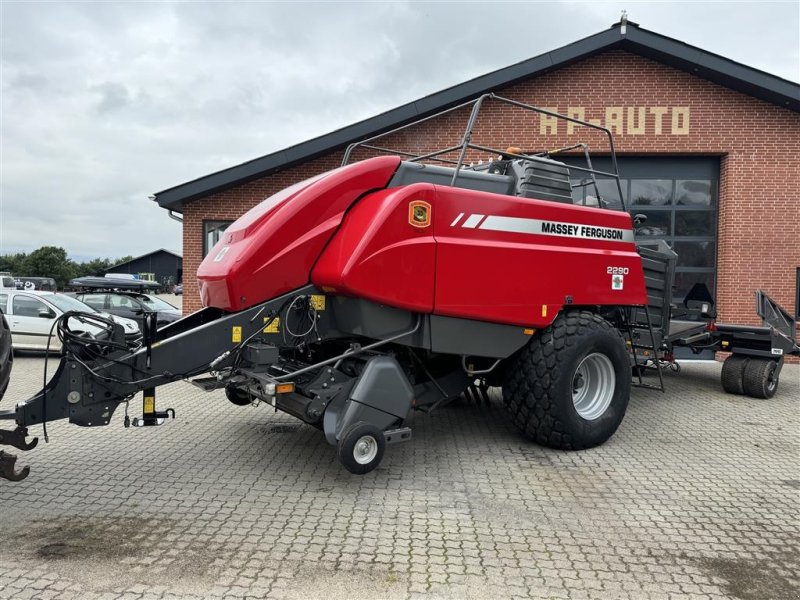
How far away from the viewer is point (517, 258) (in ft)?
15.9

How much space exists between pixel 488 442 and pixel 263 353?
246 cm

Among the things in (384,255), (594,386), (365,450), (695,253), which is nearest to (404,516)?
(365,450)

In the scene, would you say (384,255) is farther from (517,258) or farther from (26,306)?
(26,306)

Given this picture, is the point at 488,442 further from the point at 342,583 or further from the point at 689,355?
the point at 689,355

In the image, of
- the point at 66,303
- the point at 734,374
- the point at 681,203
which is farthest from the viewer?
the point at 66,303

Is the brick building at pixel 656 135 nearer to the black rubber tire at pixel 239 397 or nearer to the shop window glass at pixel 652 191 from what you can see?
the shop window glass at pixel 652 191

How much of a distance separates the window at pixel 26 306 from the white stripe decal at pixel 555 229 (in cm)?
1025

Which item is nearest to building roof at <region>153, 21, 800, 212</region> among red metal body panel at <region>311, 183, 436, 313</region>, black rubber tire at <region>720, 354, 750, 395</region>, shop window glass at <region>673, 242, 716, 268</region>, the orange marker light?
shop window glass at <region>673, 242, 716, 268</region>

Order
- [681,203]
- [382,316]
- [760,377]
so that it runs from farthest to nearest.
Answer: [681,203]
[760,377]
[382,316]

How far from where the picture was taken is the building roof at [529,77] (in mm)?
10734

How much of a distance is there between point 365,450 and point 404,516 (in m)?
0.54

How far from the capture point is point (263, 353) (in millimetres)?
4297

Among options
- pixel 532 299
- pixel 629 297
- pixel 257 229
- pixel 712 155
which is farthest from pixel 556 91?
pixel 257 229

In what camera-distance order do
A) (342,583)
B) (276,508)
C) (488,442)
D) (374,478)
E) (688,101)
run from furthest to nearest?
(688,101) → (488,442) → (374,478) → (276,508) → (342,583)
